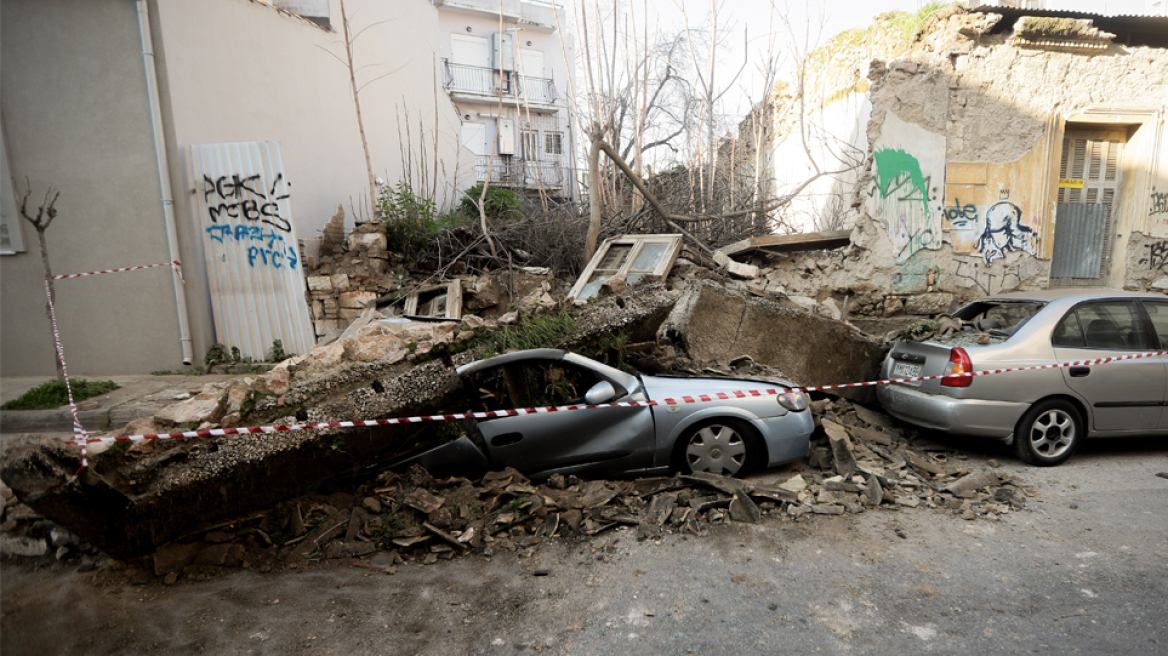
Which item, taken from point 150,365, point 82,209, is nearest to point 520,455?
point 150,365

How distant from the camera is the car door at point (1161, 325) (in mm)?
4930

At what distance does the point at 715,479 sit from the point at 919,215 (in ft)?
20.2

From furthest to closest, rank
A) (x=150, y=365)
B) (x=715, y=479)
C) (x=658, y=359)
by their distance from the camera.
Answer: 1. (x=150, y=365)
2. (x=658, y=359)
3. (x=715, y=479)

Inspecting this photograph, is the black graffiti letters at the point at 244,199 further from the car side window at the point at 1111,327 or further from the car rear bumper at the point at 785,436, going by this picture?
the car side window at the point at 1111,327

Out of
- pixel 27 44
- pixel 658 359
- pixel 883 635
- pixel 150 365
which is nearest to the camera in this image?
pixel 883 635

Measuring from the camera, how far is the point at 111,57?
788cm

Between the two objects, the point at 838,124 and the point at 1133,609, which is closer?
the point at 1133,609

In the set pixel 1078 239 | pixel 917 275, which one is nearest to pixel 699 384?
pixel 917 275

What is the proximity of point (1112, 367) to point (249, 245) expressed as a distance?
400 inches

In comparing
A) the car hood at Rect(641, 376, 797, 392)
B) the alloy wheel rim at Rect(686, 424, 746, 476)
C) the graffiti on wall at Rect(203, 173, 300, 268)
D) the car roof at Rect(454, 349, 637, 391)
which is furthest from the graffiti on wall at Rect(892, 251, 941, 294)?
the graffiti on wall at Rect(203, 173, 300, 268)

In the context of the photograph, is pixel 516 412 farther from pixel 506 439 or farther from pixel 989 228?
pixel 989 228

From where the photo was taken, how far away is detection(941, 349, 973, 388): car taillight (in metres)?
4.77

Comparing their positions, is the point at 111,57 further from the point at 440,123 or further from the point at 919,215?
the point at 919,215

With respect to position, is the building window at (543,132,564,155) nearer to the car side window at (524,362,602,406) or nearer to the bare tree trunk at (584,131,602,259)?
the bare tree trunk at (584,131,602,259)
